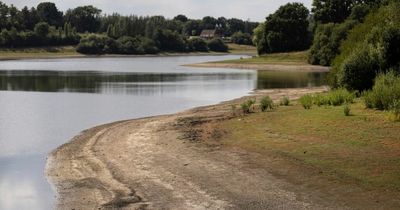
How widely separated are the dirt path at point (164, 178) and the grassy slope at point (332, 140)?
1344mm

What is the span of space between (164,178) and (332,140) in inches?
237

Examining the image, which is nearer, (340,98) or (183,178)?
(183,178)

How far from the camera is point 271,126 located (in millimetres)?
23562

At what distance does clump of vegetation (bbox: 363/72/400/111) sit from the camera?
931 inches

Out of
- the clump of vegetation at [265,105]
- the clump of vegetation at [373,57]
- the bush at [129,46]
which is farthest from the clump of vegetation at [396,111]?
the bush at [129,46]

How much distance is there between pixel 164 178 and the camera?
54.6ft

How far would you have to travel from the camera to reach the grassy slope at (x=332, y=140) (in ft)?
51.6

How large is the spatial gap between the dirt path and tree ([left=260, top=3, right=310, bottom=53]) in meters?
84.3

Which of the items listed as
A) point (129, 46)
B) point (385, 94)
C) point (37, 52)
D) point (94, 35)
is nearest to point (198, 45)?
point (129, 46)

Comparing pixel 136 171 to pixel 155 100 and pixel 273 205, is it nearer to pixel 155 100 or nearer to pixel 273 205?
pixel 273 205

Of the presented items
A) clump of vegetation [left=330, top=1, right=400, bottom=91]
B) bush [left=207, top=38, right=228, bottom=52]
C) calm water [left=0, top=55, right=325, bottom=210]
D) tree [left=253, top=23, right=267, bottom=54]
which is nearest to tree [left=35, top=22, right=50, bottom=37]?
bush [left=207, top=38, right=228, bottom=52]

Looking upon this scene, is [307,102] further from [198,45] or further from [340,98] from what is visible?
[198,45]

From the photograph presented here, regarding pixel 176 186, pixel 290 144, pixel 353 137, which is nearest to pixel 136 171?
pixel 176 186

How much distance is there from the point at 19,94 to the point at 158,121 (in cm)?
2280
